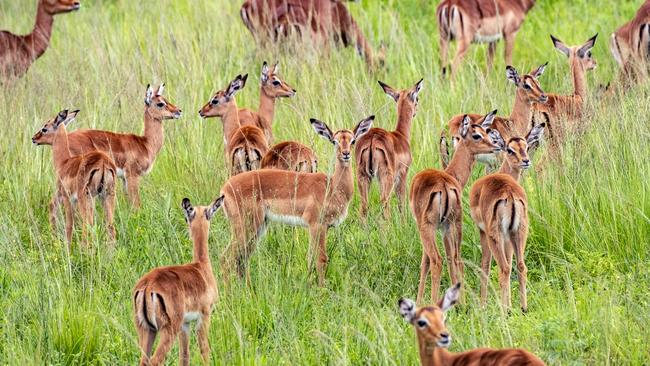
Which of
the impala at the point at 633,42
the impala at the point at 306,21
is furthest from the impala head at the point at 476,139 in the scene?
the impala at the point at 306,21

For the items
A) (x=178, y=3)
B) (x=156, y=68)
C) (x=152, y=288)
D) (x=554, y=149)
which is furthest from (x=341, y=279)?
(x=178, y=3)

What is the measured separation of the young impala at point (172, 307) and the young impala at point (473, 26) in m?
6.14

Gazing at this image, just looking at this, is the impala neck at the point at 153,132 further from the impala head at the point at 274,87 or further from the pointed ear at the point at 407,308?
the pointed ear at the point at 407,308

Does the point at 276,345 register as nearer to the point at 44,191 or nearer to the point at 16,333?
the point at 16,333

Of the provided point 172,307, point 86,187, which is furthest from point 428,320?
point 86,187

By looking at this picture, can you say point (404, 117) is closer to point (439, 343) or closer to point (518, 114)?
point (518, 114)

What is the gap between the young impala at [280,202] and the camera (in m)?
7.48

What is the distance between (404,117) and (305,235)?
1297 millimetres

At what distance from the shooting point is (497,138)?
298 inches

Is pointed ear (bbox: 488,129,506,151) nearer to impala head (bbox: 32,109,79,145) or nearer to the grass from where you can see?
the grass

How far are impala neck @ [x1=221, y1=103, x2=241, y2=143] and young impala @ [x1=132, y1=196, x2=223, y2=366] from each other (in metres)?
3.26

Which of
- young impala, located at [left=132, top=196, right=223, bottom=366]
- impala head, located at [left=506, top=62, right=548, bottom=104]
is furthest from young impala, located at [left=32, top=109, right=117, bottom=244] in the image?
impala head, located at [left=506, top=62, right=548, bottom=104]

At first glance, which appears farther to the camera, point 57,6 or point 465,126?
point 57,6

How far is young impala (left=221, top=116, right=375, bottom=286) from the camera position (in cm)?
748
